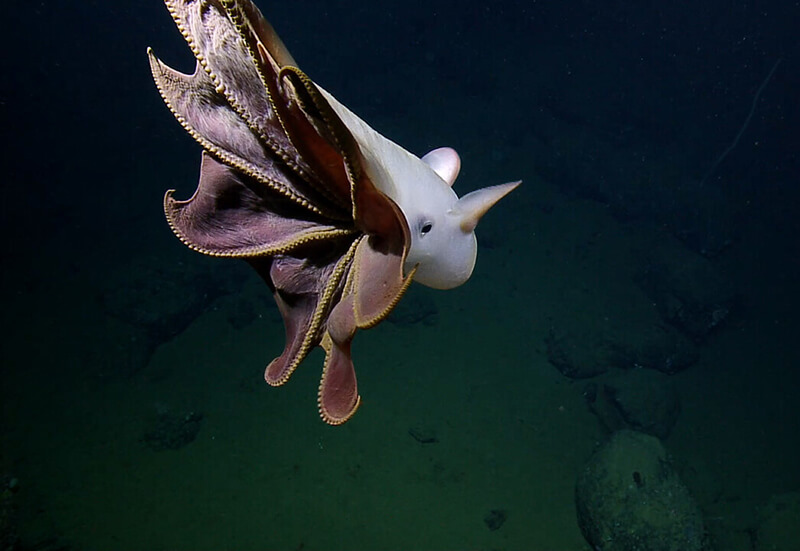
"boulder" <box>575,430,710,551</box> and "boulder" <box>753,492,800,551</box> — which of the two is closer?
"boulder" <box>575,430,710,551</box>

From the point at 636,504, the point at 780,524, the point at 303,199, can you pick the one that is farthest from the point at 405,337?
the point at 303,199

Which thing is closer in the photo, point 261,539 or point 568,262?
point 261,539

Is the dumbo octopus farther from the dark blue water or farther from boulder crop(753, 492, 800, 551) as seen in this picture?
boulder crop(753, 492, 800, 551)

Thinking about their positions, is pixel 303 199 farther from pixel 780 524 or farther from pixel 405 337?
pixel 780 524

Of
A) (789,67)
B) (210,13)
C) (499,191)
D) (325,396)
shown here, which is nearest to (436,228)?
(499,191)

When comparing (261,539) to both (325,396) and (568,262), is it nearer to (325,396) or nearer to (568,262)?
(325,396)

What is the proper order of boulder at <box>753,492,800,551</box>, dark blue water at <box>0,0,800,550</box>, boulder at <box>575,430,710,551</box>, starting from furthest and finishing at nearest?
boulder at <box>753,492,800,551</box>, dark blue water at <box>0,0,800,550</box>, boulder at <box>575,430,710,551</box>

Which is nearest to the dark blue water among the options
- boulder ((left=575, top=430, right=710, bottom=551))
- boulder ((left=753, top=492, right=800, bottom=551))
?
boulder ((left=753, top=492, right=800, bottom=551))
